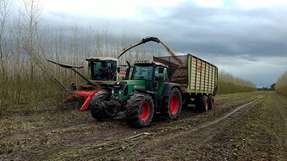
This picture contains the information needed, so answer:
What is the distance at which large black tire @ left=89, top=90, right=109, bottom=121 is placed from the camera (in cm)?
1212

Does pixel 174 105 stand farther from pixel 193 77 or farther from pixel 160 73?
pixel 193 77

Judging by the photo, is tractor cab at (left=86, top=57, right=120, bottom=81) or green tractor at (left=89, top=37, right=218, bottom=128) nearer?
green tractor at (left=89, top=37, right=218, bottom=128)

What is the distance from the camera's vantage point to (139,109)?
11180 millimetres

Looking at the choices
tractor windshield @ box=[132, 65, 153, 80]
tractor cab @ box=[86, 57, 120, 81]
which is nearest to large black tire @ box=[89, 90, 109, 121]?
tractor windshield @ box=[132, 65, 153, 80]

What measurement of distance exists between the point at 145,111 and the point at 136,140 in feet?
8.78

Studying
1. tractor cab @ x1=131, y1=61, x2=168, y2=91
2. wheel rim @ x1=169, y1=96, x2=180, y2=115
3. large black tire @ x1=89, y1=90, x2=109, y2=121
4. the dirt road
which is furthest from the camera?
wheel rim @ x1=169, y1=96, x2=180, y2=115

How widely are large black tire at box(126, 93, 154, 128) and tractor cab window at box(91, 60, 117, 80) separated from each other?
19.3 feet

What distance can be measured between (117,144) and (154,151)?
0.99m

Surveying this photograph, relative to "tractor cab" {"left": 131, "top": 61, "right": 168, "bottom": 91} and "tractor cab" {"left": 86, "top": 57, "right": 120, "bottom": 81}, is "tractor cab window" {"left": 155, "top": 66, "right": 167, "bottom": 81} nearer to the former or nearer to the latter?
"tractor cab" {"left": 131, "top": 61, "right": 168, "bottom": 91}

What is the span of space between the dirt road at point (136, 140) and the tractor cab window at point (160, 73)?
1.45m

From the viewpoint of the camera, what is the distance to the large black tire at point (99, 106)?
39.8ft

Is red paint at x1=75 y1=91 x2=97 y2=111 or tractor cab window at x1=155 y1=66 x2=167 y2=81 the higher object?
tractor cab window at x1=155 y1=66 x2=167 y2=81

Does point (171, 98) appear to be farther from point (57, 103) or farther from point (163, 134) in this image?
point (57, 103)

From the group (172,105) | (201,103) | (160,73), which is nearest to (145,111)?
(160,73)
